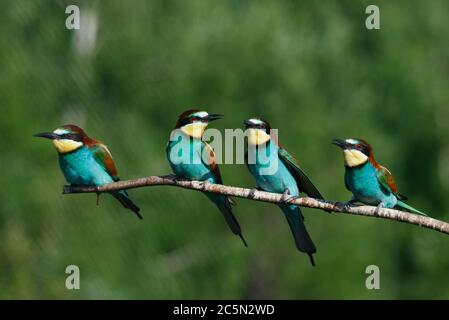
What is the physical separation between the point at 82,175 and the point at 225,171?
5.48 metres

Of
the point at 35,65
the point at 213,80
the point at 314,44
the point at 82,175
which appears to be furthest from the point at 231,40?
the point at 82,175

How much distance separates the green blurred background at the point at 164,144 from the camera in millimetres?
9539

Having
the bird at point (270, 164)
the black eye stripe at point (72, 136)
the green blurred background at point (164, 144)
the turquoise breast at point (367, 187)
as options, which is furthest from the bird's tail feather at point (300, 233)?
the green blurred background at point (164, 144)

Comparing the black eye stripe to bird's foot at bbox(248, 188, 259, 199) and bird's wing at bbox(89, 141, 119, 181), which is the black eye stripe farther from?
bird's foot at bbox(248, 188, 259, 199)

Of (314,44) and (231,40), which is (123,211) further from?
(314,44)

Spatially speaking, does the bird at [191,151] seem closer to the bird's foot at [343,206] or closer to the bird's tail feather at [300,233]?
the bird's tail feather at [300,233]

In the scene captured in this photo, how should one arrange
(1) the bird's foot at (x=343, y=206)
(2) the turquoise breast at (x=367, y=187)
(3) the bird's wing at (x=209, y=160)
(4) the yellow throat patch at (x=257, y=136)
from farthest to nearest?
1. (3) the bird's wing at (x=209, y=160)
2. (4) the yellow throat patch at (x=257, y=136)
3. (2) the turquoise breast at (x=367, y=187)
4. (1) the bird's foot at (x=343, y=206)

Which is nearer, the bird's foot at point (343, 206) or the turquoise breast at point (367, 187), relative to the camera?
the bird's foot at point (343, 206)

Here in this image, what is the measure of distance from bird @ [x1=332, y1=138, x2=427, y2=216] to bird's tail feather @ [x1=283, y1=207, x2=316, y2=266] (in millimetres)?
274

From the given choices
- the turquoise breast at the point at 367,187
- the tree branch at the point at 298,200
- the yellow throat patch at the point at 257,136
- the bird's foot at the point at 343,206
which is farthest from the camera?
the yellow throat patch at the point at 257,136

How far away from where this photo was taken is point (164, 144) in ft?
37.4

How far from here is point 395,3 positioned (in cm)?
1847

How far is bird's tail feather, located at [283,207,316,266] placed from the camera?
479 centimetres

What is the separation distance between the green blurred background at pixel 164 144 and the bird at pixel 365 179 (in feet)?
13.5
